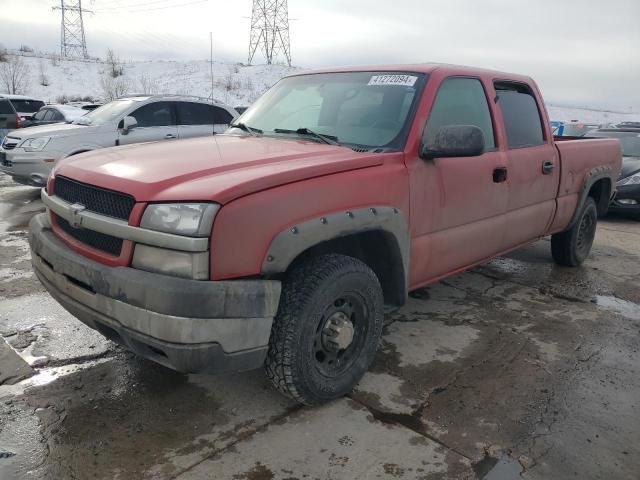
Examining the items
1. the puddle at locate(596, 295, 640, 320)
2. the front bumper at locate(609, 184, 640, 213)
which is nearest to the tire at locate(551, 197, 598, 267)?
the puddle at locate(596, 295, 640, 320)

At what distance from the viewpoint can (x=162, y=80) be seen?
158ft

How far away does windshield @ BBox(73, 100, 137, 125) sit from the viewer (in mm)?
8734

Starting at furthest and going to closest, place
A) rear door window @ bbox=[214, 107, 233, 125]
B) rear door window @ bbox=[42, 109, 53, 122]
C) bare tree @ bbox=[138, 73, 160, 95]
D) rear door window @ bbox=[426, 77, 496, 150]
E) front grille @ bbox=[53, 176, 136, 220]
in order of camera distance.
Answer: bare tree @ bbox=[138, 73, 160, 95], rear door window @ bbox=[42, 109, 53, 122], rear door window @ bbox=[214, 107, 233, 125], rear door window @ bbox=[426, 77, 496, 150], front grille @ bbox=[53, 176, 136, 220]

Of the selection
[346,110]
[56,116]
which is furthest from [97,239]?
[56,116]

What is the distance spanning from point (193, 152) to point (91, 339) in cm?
155

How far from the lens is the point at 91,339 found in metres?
3.62

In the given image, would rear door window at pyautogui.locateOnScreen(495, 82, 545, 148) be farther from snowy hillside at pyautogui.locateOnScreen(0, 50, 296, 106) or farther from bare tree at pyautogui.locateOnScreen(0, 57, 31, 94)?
snowy hillside at pyautogui.locateOnScreen(0, 50, 296, 106)

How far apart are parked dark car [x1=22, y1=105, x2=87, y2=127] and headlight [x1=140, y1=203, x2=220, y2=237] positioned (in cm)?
1203

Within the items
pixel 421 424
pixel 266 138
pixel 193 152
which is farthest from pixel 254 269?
pixel 266 138

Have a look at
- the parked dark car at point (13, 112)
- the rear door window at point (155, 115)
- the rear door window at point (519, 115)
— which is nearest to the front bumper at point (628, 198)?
the rear door window at point (519, 115)

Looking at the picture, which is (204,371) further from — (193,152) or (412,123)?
(412,123)

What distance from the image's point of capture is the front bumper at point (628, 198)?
868cm

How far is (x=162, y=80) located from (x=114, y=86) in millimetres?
6090

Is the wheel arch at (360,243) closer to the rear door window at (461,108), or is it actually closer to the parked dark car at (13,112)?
the rear door window at (461,108)
